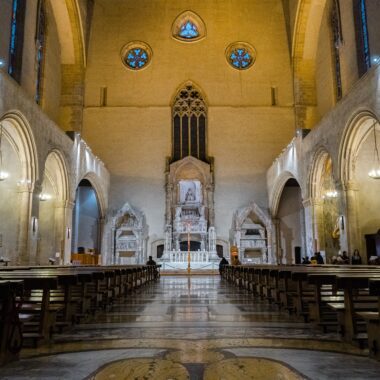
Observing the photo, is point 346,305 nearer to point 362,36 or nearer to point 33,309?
point 33,309

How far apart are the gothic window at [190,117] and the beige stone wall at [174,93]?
40cm

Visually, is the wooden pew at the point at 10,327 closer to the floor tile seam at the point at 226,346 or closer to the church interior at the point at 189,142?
the floor tile seam at the point at 226,346

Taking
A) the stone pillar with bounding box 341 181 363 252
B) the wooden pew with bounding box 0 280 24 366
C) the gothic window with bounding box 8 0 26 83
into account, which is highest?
the gothic window with bounding box 8 0 26 83

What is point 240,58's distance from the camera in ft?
73.6

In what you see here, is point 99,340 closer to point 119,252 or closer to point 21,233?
point 21,233

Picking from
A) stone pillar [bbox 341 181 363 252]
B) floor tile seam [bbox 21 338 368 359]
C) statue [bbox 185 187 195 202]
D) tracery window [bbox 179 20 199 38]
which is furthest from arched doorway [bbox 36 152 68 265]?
floor tile seam [bbox 21 338 368 359]

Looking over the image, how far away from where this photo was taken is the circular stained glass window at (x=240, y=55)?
73.1 feet

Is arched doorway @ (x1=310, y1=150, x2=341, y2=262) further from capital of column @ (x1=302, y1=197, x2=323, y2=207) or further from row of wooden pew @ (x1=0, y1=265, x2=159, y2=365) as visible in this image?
row of wooden pew @ (x1=0, y1=265, x2=159, y2=365)

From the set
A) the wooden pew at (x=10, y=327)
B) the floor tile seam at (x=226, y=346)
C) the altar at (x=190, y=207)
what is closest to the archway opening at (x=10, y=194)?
the altar at (x=190, y=207)

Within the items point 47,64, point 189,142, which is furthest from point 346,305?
point 189,142

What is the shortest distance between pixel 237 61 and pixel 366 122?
11887 millimetres

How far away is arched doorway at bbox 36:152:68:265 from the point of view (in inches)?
598

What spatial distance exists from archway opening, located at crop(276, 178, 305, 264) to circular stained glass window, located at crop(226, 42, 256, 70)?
22.1ft

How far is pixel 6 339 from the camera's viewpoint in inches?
109
